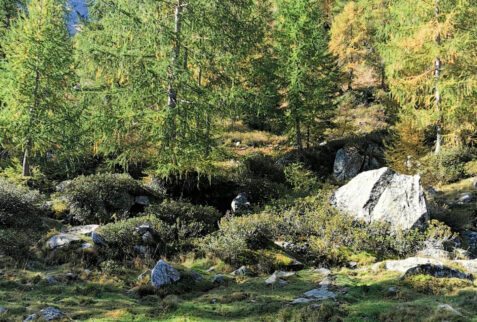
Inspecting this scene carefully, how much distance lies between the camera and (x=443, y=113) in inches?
727

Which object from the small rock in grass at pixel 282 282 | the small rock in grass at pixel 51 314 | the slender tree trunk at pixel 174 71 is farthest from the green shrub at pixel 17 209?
the small rock in grass at pixel 282 282

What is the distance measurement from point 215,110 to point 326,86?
10.9 metres

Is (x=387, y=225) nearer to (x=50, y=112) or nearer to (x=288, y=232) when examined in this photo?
Result: (x=288, y=232)

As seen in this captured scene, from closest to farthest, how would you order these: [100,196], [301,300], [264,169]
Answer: [301,300]
[100,196]
[264,169]

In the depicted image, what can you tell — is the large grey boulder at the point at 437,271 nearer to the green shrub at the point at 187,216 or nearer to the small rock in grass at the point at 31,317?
the green shrub at the point at 187,216

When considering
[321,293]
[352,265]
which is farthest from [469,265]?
[321,293]

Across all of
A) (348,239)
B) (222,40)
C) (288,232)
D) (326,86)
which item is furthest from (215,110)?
(326,86)

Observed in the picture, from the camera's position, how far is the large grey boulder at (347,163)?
801 inches

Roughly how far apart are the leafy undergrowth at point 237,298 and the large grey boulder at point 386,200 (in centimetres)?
326

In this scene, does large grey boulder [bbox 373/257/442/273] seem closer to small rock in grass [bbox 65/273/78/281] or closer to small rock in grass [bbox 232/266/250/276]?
small rock in grass [bbox 232/266/250/276]

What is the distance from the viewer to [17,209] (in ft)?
30.3

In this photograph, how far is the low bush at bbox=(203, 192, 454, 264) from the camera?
28.1 ft

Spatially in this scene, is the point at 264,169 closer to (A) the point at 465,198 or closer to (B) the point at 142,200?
(B) the point at 142,200

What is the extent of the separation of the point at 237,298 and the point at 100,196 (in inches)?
277
